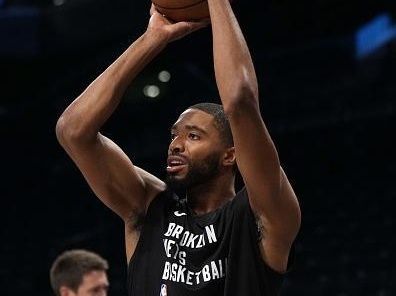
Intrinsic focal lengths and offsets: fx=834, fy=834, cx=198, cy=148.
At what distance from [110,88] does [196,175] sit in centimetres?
37

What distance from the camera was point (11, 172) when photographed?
464 inches

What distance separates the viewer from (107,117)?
2.53 m

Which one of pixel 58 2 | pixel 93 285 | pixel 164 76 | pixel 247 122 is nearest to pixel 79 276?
pixel 93 285

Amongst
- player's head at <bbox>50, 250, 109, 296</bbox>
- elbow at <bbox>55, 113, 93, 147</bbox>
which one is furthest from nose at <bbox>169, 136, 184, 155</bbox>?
player's head at <bbox>50, 250, 109, 296</bbox>

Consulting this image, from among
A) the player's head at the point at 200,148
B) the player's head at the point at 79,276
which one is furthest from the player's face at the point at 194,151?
the player's head at the point at 79,276

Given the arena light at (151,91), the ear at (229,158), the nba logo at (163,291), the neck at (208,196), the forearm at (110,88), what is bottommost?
the nba logo at (163,291)

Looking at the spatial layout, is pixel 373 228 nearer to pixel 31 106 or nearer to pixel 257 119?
pixel 31 106

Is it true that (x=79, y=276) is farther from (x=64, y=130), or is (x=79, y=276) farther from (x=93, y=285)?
(x=64, y=130)

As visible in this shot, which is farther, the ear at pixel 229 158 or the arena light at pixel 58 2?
the arena light at pixel 58 2

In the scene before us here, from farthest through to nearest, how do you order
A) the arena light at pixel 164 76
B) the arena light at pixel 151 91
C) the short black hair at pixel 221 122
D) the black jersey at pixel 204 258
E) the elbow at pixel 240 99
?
the arena light at pixel 151 91 → the arena light at pixel 164 76 → the short black hair at pixel 221 122 → the black jersey at pixel 204 258 → the elbow at pixel 240 99

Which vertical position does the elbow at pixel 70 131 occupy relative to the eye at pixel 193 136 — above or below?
above

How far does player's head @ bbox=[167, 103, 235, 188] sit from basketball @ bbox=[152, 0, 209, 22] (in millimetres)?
307

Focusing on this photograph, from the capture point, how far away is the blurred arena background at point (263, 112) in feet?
30.0

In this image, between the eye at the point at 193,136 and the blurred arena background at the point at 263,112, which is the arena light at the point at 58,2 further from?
the eye at the point at 193,136
